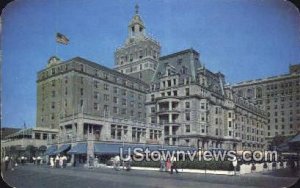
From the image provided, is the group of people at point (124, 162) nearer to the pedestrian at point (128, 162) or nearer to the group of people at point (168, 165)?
the pedestrian at point (128, 162)

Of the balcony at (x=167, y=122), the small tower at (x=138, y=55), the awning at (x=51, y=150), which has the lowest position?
the awning at (x=51, y=150)

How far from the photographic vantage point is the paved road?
10.6 meters

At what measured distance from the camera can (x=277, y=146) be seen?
11789mm

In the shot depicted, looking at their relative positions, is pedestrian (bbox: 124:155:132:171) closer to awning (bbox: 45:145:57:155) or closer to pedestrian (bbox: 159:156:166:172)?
pedestrian (bbox: 159:156:166:172)

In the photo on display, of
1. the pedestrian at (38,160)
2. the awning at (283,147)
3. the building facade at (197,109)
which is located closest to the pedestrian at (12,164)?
the pedestrian at (38,160)

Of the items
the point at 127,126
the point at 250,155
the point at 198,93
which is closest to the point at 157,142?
the point at 127,126

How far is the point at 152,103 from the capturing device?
469 inches

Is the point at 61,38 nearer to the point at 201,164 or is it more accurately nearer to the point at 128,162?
the point at 128,162

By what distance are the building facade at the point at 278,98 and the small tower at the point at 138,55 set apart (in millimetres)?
2705

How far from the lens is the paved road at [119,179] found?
417 inches

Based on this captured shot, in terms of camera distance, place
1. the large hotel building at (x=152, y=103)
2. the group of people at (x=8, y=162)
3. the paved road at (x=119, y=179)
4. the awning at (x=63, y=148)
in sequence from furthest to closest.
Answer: the group of people at (x=8, y=162) < the awning at (x=63, y=148) < the large hotel building at (x=152, y=103) < the paved road at (x=119, y=179)

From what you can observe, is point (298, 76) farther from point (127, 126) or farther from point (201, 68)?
point (127, 126)

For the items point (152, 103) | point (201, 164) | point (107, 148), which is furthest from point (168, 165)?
point (107, 148)

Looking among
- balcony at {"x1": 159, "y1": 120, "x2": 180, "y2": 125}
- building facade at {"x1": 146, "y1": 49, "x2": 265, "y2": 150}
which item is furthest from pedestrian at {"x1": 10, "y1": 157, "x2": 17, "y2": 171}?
balcony at {"x1": 159, "y1": 120, "x2": 180, "y2": 125}
